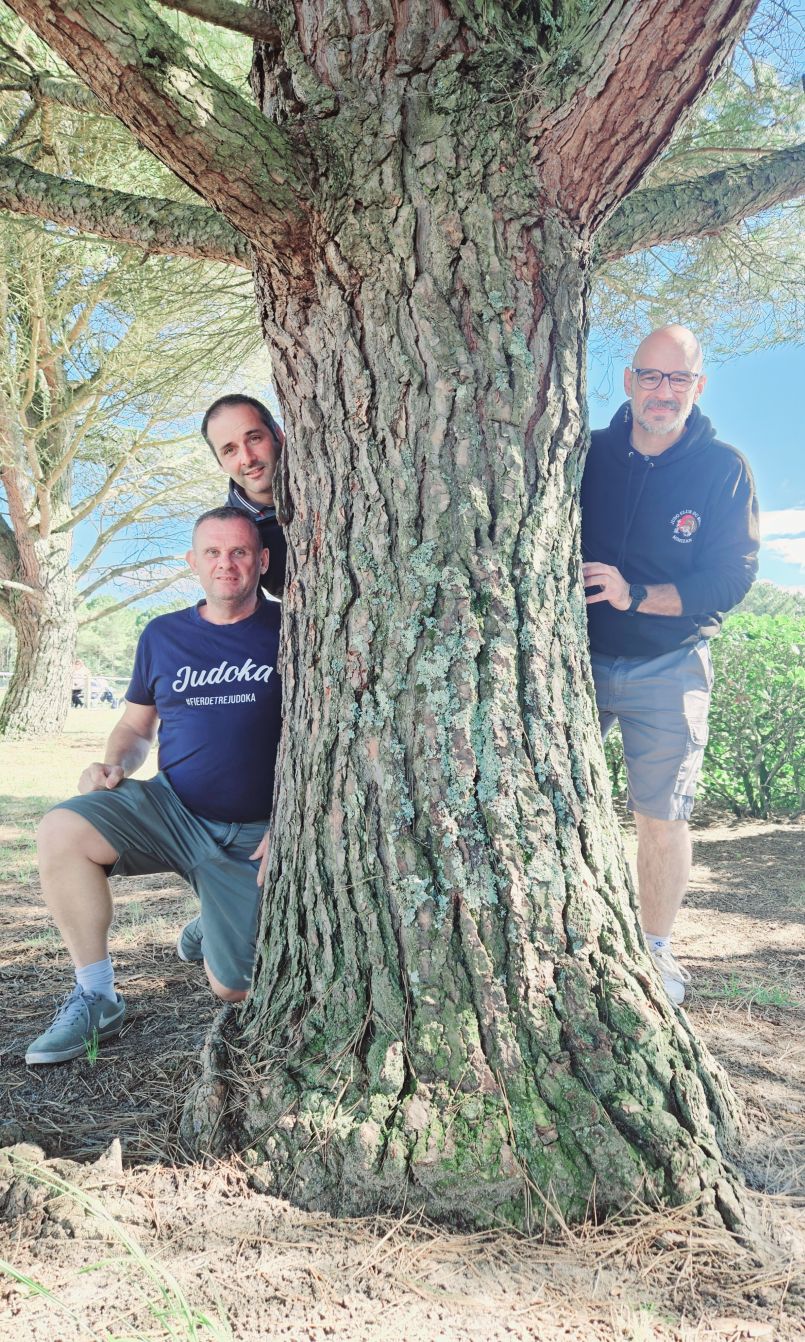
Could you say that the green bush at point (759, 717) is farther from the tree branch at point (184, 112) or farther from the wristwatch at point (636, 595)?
the tree branch at point (184, 112)

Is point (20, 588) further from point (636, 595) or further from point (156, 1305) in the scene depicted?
point (156, 1305)

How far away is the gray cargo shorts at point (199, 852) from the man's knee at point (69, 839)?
2 centimetres

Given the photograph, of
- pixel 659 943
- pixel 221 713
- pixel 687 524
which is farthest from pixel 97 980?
pixel 687 524

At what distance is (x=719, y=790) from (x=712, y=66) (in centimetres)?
567

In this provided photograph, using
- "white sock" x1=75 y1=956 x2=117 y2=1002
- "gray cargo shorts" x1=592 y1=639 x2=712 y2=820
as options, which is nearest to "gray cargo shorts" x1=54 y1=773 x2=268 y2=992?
"white sock" x1=75 y1=956 x2=117 y2=1002

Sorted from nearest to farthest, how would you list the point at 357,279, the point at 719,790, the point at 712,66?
the point at 712,66, the point at 357,279, the point at 719,790

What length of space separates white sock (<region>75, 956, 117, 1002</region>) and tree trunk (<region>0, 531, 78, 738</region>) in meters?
10.2

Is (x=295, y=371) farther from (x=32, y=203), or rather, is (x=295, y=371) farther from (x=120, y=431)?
(x=120, y=431)

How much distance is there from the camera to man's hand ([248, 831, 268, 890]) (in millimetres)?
2209

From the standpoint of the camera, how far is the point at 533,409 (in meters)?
1.92

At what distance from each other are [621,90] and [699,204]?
94 cm

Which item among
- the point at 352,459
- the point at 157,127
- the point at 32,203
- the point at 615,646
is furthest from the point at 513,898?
the point at 32,203

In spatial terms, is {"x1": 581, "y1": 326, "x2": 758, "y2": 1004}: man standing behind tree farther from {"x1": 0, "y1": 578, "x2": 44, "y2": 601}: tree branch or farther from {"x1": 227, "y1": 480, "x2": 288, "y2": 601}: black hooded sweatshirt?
{"x1": 0, "y1": 578, "x2": 44, "y2": 601}: tree branch

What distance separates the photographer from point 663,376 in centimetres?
272
